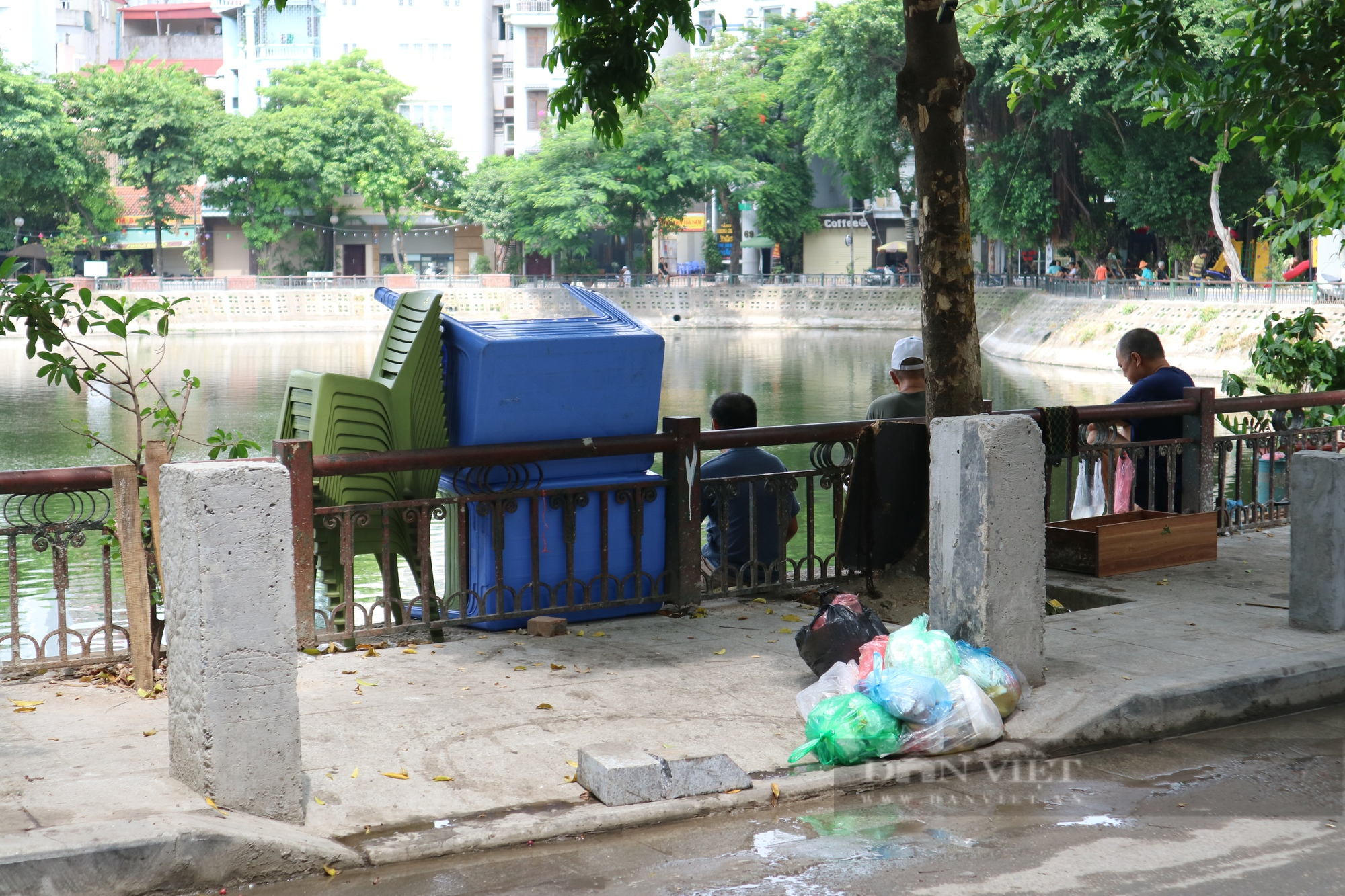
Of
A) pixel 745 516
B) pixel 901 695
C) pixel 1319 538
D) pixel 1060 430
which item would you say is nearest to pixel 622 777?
pixel 901 695

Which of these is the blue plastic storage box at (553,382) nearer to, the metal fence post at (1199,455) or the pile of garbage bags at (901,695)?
the pile of garbage bags at (901,695)

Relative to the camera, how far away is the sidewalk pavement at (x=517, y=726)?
366 cm

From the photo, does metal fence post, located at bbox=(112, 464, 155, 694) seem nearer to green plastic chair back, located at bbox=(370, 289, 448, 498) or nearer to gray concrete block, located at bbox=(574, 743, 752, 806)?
green plastic chair back, located at bbox=(370, 289, 448, 498)

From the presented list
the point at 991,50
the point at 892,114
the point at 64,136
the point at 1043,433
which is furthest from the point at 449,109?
the point at 1043,433

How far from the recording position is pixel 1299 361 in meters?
10.8

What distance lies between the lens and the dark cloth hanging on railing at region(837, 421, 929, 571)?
668 cm

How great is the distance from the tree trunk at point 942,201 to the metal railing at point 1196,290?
27.5 metres

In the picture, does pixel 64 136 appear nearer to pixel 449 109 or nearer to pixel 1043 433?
pixel 449 109

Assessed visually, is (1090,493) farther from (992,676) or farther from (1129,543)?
(992,676)

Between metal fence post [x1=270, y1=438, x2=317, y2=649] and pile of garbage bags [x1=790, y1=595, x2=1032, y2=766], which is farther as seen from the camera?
metal fence post [x1=270, y1=438, x2=317, y2=649]

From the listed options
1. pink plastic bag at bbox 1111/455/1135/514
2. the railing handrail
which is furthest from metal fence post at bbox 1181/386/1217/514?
the railing handrail

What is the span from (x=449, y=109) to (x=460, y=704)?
69.5 metres

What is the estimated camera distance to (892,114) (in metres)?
46.0

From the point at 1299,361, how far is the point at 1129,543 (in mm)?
4247
